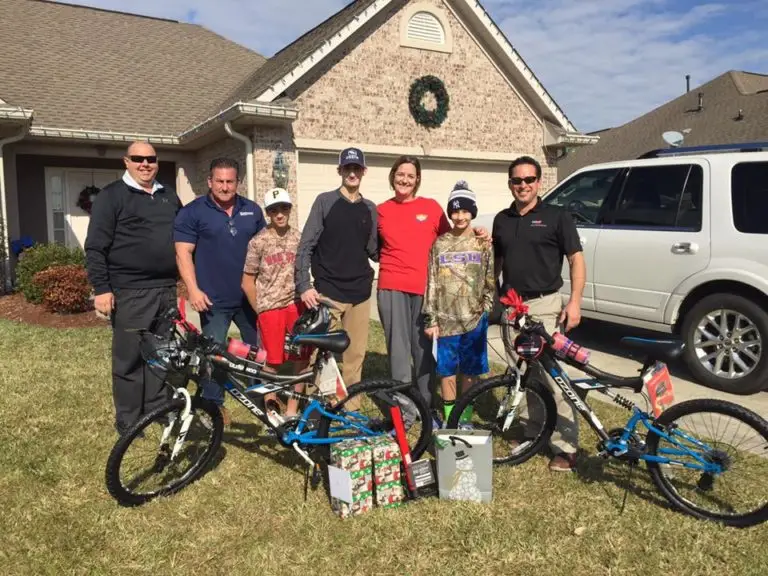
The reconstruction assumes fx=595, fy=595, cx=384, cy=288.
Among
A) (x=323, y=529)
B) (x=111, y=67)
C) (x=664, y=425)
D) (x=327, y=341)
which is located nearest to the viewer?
(x=323, y=529)

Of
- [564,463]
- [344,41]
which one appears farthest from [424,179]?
[564,463]

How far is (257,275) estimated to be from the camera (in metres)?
4.20

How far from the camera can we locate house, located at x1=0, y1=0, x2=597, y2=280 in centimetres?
1111

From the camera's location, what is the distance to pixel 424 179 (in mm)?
13023

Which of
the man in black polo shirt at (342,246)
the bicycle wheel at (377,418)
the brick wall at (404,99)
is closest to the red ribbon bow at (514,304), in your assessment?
the bicycle wheel at (377,418)

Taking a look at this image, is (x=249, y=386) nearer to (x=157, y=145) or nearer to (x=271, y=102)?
(x=271, y=102)

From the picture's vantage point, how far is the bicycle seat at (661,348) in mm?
3195

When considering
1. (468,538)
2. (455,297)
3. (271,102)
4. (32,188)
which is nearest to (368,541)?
(468,538)

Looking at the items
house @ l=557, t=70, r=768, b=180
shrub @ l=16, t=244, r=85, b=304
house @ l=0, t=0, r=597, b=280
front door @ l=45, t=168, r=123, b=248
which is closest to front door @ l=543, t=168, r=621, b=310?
house @ l=0, t=0, r=597, b=280

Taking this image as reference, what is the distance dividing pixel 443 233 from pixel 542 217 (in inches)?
29.8

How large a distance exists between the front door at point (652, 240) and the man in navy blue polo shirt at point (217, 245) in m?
3.64

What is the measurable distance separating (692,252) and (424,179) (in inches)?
320

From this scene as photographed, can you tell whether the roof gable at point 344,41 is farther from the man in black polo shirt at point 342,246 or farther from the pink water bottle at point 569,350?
the pink water bottle at point 569,350

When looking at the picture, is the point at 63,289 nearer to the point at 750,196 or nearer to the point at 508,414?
the point at 508,414
